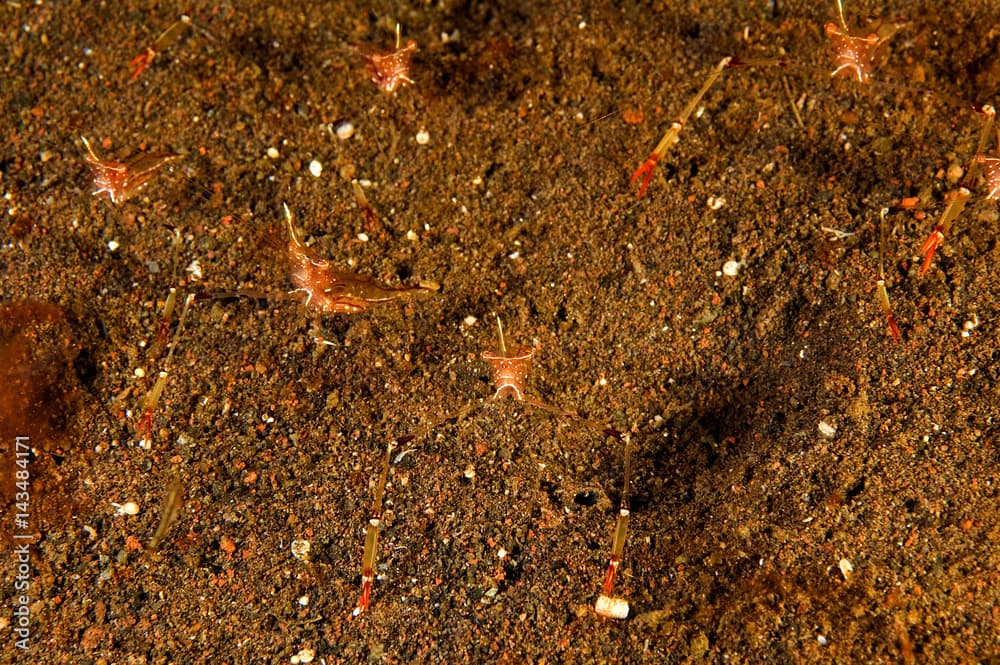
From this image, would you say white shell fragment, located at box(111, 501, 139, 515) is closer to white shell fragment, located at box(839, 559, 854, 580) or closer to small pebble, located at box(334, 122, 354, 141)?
small pebble, located at box(334, 122, 354, 141)

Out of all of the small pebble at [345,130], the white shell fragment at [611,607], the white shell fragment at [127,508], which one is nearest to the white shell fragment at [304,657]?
the white shell fragment at [127,508]

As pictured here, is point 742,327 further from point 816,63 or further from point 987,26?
point 987,26

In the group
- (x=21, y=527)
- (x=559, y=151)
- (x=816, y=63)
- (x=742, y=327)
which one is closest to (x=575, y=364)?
(x=742, y=327)

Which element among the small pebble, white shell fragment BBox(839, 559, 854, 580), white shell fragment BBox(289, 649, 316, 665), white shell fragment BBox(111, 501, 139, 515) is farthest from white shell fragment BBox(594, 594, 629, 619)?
the small pebble

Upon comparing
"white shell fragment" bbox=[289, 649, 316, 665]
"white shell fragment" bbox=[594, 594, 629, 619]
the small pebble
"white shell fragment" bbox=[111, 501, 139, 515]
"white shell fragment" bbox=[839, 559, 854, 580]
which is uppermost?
the small pebble

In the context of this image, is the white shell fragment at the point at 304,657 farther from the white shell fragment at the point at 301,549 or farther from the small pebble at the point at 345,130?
the small pebble at the point at 345,130
